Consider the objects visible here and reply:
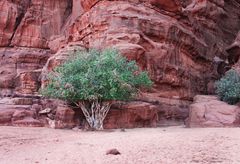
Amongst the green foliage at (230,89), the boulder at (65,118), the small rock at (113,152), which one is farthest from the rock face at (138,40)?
the small rock at (113,152)

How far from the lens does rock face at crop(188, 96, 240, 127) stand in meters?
14.0

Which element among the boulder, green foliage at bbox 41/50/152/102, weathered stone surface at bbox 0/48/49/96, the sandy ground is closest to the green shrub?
green foliage at bbox 41/50/152/102

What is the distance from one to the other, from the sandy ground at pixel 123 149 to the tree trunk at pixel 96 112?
3384 mm

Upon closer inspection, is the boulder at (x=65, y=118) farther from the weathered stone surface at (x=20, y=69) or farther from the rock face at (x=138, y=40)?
the weathered stone surface at (x=20, y=69)

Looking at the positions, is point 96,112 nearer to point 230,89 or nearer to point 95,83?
point 95,83

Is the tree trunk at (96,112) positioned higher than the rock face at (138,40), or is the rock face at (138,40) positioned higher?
the rock face at (138,40)

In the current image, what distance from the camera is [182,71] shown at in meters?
20.0

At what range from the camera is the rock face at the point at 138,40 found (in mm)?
18172

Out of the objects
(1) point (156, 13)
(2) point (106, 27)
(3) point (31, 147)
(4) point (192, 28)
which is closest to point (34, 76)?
(2) point (106, 27)

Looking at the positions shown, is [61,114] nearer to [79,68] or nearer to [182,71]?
[79,68]

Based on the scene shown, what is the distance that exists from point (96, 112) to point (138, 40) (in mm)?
5718

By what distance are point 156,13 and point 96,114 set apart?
9.07 metres

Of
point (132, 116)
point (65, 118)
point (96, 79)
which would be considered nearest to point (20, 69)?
point (65, 118)

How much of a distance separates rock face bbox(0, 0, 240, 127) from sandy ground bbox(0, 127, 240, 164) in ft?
18.7
